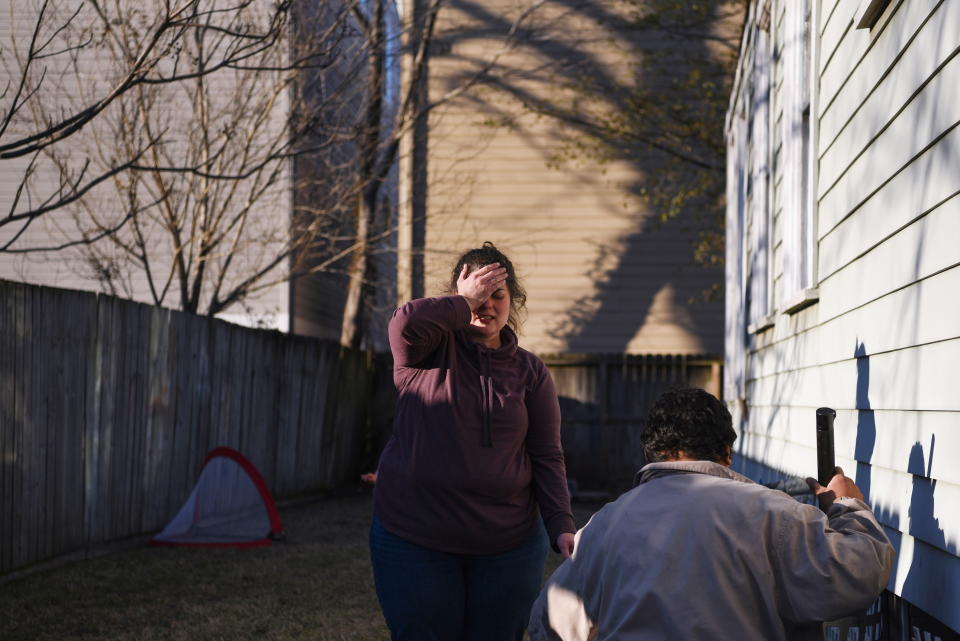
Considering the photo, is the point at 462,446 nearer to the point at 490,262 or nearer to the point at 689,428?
the point at 490,262

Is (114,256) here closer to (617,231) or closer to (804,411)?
(617,231)

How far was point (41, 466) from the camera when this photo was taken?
725 cm

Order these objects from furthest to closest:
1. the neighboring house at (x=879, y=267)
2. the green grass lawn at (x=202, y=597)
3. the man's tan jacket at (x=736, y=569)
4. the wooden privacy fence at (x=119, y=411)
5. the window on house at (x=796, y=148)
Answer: the wooden privacy fence at (x=119, y=411), the green grass lawn at (x=202, y=597), the window on house at (x=796, y=148), the neighboring house at (x=879, y=267), the man's tan jacket at (x=736, y=569)

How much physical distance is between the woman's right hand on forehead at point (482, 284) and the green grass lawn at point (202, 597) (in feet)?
11.0

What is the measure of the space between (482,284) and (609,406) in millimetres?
11148

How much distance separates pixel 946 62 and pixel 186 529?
24.9ft

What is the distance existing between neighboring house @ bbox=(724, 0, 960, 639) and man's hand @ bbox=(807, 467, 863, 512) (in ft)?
0.79

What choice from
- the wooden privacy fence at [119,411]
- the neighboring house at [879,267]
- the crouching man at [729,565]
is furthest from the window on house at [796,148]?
the wooden privacy fence at [119,411]

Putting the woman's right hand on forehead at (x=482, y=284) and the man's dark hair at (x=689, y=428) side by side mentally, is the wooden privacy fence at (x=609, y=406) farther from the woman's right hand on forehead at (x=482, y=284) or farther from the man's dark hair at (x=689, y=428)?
the man's dark hair at (x=689, y=428)

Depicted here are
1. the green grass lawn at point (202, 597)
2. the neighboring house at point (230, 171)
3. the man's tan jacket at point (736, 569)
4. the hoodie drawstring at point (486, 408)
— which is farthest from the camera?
the neighboring house at point (230, 171)

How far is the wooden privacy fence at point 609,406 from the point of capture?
46.5 ft

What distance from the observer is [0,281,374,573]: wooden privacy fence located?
23.0 feet

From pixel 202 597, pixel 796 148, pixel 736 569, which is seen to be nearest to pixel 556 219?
pixel 202 597

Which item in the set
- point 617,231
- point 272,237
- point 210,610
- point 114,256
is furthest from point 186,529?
point 617,231
